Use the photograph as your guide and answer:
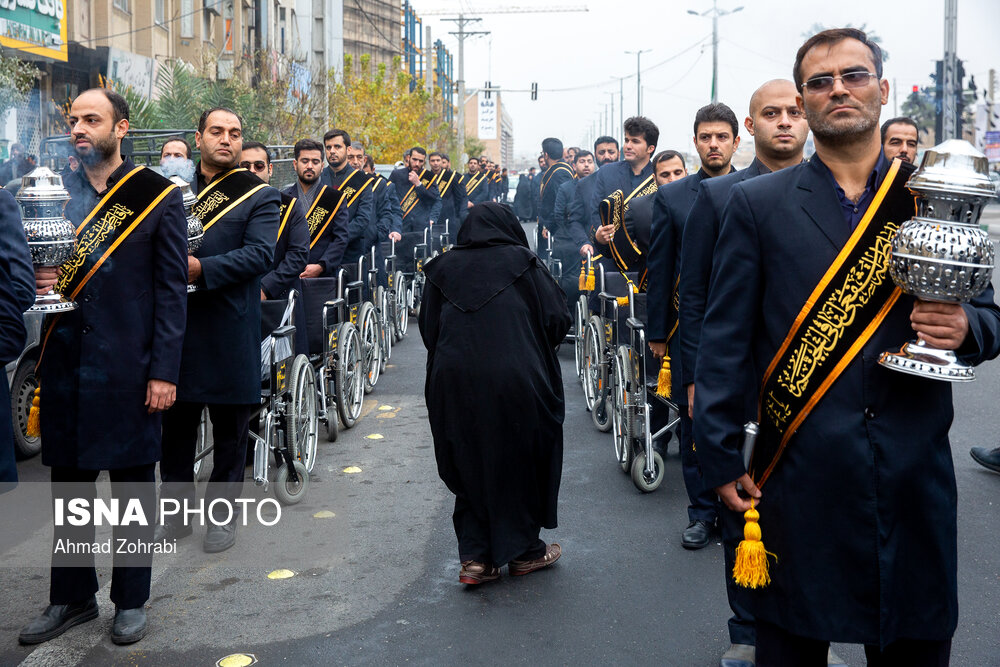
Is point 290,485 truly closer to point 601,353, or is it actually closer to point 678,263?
point 678,263

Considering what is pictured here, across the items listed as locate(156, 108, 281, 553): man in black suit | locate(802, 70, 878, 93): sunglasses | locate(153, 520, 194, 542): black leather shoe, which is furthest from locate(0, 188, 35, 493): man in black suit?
locate(802, 70, 878, 93): sunglasses

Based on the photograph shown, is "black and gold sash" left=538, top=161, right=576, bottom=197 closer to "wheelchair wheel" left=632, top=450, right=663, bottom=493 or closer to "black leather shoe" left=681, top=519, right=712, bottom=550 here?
"wheelchair wheel" left=632, top=450, right=663, bottom=493

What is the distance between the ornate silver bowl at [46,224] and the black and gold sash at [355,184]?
5.73m

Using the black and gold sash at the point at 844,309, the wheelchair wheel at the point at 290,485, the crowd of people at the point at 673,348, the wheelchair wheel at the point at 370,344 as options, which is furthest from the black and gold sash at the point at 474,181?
the black and gold sash at the point at 844,309

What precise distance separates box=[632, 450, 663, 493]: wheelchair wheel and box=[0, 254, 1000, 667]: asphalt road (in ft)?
0.24

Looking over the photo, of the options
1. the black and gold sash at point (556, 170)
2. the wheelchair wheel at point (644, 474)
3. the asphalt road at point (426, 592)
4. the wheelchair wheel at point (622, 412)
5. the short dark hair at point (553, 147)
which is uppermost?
the short dark hair at point (553, 147)

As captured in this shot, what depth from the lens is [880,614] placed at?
2.68 meters

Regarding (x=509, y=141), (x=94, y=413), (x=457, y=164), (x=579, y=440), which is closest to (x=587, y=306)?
(x=579, y=440)

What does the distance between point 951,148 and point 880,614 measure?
42.8 inches

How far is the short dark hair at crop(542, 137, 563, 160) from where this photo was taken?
679 inches

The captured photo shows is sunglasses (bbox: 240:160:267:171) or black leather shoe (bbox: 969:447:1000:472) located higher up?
sunglasses (bbox: 240:160:267:171)

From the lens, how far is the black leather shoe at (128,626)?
14.3ft

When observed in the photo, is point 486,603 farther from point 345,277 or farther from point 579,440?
point 345,277

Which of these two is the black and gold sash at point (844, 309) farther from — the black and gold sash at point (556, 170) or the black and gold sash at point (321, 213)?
the black and gold sash at point (556, 170)
